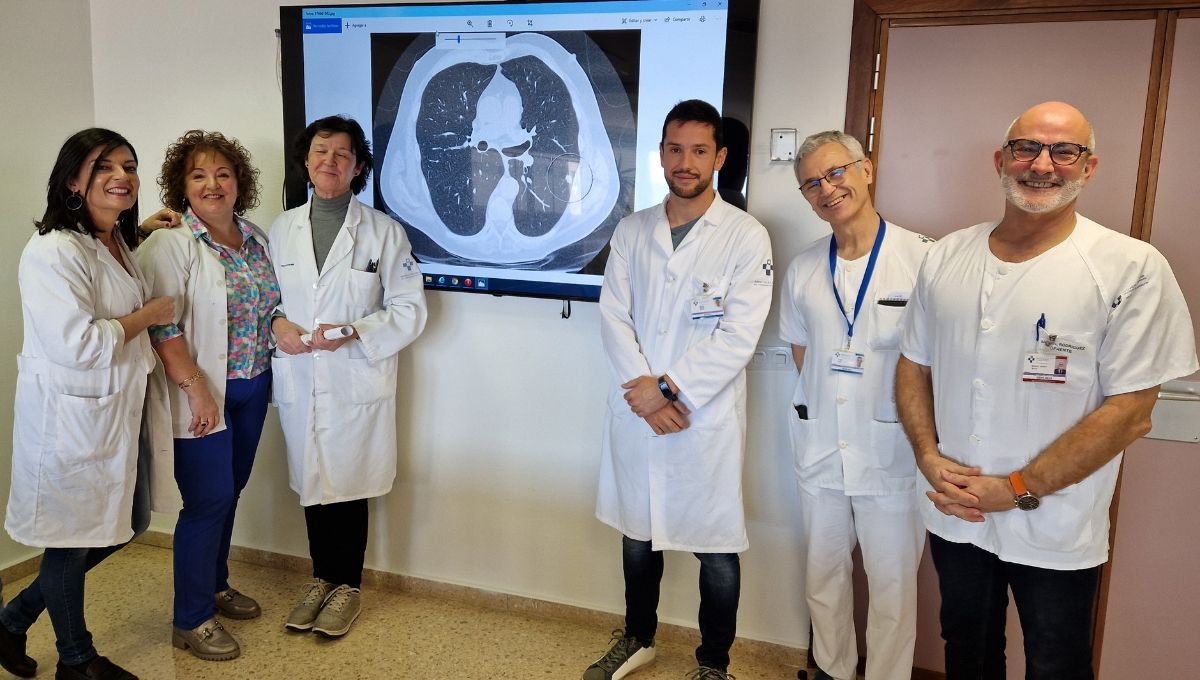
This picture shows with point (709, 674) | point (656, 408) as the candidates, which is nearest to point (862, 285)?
point (656, 408)

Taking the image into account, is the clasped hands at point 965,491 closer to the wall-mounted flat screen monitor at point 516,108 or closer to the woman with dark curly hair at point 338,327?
the wall-mounted flat screen monitor at point 516,108

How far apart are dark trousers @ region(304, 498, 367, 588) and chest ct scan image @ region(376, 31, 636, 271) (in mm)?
942

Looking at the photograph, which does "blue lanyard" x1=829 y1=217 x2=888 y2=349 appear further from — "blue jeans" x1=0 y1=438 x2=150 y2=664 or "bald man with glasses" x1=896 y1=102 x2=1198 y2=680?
"blue jeans" x1=0 y1=438 x2=150 y2=664

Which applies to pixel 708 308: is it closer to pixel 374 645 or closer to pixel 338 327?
pixel 338 327

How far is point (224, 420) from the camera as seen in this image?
250 centimetres

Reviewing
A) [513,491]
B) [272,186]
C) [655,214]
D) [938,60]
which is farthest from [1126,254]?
[272,186]

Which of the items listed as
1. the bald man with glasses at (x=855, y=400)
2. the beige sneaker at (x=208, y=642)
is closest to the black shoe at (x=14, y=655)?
the beige sneaker at (x=208, y=642)

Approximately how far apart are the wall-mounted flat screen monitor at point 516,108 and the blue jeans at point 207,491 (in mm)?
Answer: 748

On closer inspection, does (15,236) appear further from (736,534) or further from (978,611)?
(978,611)

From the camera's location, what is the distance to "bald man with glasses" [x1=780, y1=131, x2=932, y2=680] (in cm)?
209

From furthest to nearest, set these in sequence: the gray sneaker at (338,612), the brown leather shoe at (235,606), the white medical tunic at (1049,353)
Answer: the brown leather shoe at (235,606)
the gray sneaker at (338,612)
the white medical tunic at (1049,353)

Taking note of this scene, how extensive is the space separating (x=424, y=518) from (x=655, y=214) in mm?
1504

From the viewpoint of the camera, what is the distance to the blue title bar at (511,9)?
2.39 metres

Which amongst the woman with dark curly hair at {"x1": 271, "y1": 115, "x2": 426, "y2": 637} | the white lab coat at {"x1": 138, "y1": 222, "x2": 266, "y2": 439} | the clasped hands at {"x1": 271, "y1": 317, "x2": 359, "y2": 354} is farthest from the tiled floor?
the clasped hands at {"x1": 271, "y1": 317, "x2": 359, "y2": 354}
